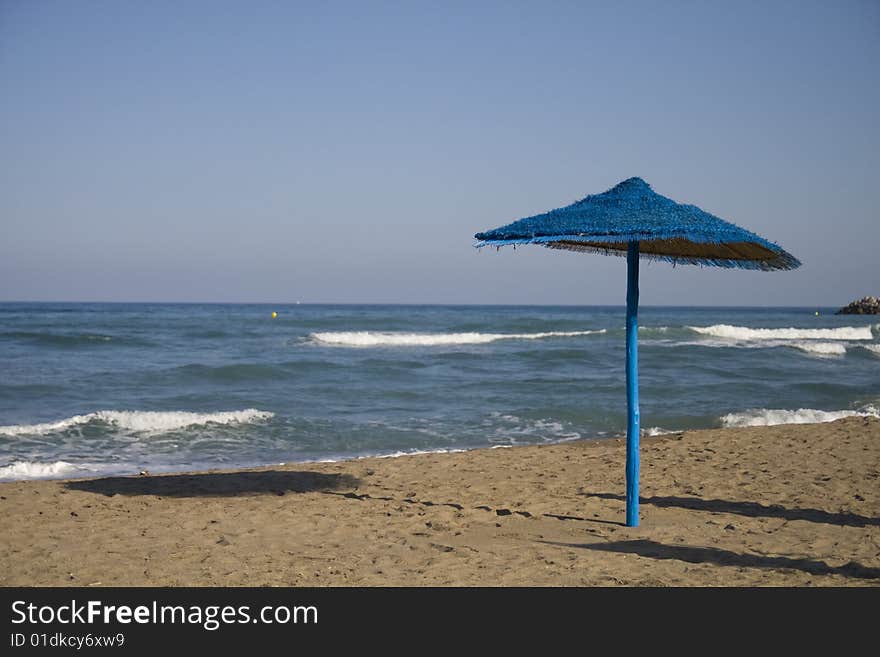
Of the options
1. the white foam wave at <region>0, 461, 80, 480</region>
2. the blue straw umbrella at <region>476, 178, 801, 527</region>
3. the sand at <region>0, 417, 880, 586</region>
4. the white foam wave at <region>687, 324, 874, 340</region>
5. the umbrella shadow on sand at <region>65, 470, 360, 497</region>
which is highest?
the blue straw umbrella at <region>476, 178, 801, 527</region>

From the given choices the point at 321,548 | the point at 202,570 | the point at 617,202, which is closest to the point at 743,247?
the point at 617,202

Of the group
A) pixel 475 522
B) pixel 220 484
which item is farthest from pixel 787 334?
pixel 475 522

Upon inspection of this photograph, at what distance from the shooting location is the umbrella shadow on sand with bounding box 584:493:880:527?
6.29m

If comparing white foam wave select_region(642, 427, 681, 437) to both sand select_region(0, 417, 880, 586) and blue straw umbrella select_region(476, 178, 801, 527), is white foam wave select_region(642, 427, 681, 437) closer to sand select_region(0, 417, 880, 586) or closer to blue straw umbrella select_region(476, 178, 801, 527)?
sand select_region(0, 417, 880, 586)

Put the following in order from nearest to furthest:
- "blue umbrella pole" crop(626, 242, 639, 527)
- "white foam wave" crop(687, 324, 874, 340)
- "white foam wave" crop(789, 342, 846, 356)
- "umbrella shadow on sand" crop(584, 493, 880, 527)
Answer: "blue umbrella pole" crop(626, 242, 639, 527), "umbrella shadow on sand" crop(584, 493, 880, 527), "white foam wave" crop(789, 342, 846, 356), "white foam wave" crop(687, 324, 874, 340)

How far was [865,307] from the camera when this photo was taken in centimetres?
7025

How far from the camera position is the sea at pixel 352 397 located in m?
11.1

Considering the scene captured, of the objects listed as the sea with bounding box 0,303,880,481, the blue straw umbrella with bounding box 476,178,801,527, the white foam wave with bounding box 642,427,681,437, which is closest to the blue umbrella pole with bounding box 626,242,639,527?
the blue straw umbrella with bounding box 476,178,801,527

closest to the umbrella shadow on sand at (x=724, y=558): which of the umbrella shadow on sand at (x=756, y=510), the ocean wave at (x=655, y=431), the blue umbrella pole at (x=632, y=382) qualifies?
the blue umbrella pole at (x=632, y=382)

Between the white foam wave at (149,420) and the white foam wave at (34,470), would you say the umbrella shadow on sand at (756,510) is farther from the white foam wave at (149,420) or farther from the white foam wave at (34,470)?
the white foam wave at (149,420)

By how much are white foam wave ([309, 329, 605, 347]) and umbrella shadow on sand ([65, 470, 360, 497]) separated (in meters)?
23.4

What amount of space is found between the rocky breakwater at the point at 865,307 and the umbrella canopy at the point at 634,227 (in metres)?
72.2
